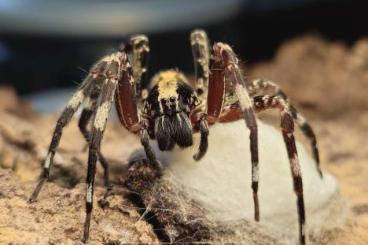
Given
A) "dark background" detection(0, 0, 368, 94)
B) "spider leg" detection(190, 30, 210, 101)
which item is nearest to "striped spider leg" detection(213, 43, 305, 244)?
"spider leg" detection(190, 30, 210, 101)

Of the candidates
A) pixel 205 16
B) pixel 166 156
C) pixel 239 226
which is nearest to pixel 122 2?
pixel 205 16

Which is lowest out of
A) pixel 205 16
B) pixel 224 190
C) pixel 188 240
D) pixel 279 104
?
pixel 188 240

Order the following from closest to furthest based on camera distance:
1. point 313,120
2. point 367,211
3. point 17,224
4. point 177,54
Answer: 1. point 17,224
2. point 367,211
3. point 313,120
4. point 177,54

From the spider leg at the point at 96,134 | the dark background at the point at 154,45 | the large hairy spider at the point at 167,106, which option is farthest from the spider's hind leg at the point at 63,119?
the dark background at the point at 154,45

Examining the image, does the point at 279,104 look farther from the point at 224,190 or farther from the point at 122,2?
the point at 122,2

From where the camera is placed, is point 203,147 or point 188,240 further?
point 203,147

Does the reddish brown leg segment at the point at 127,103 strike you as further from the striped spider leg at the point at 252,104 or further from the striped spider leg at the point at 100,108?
the striped spider leg at the point at 252,104

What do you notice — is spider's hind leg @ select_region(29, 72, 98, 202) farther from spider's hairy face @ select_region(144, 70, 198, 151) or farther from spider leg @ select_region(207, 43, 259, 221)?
spider leg @ select_region(207, 43, 259, 221)

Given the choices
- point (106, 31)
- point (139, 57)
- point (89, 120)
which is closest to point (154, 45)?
point (106, 31)
